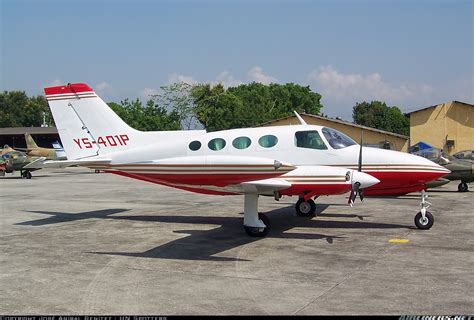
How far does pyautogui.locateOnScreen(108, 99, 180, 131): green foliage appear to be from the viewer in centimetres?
9206

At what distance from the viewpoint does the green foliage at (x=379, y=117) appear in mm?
126938

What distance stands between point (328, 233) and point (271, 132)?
2.99 metres

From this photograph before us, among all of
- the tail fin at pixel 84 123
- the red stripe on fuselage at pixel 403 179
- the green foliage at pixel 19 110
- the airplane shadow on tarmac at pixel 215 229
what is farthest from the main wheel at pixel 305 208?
the green foliage at pixel 19 110

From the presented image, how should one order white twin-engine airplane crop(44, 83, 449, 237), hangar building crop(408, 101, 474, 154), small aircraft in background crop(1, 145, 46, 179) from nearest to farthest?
white twin-engine airplane crop(44, 83, 449, 237) < small aircraft in background crop(1, 145, 46, 179) < hangar building crop(408, 101, 474, 154)

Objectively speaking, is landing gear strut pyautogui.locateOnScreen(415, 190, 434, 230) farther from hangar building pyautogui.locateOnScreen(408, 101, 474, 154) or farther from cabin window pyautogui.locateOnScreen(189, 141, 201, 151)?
hangar building pyautogui.locateOnScreen(408, 101, 474, 154)

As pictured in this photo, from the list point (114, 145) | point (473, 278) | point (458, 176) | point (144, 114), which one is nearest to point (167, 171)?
point (114, 145)

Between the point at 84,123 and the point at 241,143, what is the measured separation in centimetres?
527

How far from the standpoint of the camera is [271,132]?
13023 millimetres

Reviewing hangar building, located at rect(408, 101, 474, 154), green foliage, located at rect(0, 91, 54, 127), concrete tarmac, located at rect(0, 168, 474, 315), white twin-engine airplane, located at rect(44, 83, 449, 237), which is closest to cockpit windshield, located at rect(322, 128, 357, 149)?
white twin-engine airplane, located at rect(44, 83, 449, 237)

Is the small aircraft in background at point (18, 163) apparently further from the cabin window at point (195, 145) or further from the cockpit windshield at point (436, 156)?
the cockpit windshield at point (436, 156)

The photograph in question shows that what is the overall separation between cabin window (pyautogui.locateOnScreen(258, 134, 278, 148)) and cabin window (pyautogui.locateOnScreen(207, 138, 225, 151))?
98 centimetres

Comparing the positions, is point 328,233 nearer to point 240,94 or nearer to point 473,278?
point 473,278

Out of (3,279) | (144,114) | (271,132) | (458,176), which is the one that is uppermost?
(144,114)

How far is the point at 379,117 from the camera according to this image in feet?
427
